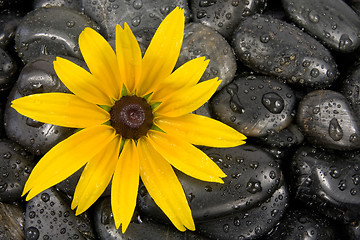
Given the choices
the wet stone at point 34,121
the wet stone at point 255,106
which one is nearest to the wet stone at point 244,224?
the wet stone at point 255,106

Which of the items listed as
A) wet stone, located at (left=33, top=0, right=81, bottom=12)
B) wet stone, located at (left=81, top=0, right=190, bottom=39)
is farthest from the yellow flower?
wet stone, located at (left=33, top=0, right=81, bottom=12)

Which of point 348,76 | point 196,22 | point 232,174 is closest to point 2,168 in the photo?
point 232,174

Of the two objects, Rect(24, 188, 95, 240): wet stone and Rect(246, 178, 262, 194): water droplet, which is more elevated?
Rect(246, 178, 262, 194): water droplet

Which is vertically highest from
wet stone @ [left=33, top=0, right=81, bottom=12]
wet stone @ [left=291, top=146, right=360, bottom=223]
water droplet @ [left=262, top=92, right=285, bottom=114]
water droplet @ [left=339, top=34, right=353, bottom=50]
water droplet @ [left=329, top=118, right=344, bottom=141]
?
wet stone @ [left=33, top=0, right=81, bottom=12]

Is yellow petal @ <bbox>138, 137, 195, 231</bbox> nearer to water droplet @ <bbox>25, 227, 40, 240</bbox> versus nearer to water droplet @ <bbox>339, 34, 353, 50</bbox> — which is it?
water droplet @ <bbox>25, 227, 40, 240</bbox>

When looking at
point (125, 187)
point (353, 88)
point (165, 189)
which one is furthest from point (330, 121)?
point (125, 187)

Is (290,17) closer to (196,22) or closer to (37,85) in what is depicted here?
(196,22)
